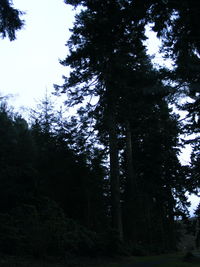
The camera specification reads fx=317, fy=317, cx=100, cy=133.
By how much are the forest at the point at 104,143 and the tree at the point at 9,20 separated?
0.04 metres

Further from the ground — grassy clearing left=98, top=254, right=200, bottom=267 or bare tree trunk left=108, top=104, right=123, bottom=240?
bare tree trunk left=108, top=104, right=123, bottom=240

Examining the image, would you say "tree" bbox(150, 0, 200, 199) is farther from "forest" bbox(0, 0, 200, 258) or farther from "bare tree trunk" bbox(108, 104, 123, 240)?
"bare tree trunk" bbox(108, 104, 123, 240)

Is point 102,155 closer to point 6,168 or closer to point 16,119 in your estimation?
point 6,168

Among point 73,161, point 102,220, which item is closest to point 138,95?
point 73,161

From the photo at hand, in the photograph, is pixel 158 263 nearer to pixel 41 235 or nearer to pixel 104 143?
pixel 41 235

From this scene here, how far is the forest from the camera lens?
11.7 metres

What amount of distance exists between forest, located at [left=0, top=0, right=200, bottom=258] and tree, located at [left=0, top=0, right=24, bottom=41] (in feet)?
0.12

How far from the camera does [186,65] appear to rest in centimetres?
1151

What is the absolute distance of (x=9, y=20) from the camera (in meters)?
11.5

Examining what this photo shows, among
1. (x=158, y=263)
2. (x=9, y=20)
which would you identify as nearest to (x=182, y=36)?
(x=9, y=20)

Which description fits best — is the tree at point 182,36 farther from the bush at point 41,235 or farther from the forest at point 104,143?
the bush at point 41,235

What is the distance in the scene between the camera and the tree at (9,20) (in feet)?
36.7

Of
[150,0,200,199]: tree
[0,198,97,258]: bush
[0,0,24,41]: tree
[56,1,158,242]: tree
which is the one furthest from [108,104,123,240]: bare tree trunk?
[0,0,24,41]: tree

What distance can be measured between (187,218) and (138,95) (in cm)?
1775
